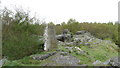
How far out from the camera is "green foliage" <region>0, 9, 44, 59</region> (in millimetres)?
6258

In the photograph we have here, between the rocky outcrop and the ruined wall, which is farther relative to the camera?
the ruined wall

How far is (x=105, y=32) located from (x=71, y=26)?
7.53 m

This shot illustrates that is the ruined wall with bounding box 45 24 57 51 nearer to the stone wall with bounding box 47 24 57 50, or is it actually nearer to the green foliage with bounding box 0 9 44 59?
the stone wall with bounding box 47 24 57 50

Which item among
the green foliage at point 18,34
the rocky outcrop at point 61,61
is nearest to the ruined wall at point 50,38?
the green foliage at point 18,34

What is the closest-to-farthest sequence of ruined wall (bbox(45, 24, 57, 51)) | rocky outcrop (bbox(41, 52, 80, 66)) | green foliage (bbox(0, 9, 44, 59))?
rocky outcrop (bbox(41, 52, 80, 66)) < green foliage (bbox(0, 9, 44, 59)) < ruined wall (bbox(45, 24, 57, 51))

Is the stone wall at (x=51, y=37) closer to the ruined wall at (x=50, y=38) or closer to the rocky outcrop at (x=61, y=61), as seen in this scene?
the ruined wall at (x=50, y=38)

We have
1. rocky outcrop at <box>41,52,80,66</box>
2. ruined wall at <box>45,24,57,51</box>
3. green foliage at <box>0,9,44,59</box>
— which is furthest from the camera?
ruined wall at <box>45,24,57,51</box>

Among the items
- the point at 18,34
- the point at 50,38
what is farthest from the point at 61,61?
the point at 18,34

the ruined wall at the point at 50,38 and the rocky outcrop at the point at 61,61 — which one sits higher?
the ruined wall at the point at 50,38

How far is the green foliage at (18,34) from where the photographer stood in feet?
20.5

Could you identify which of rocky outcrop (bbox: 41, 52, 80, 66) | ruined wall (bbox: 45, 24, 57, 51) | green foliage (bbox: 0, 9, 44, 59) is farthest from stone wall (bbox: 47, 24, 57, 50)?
rocky outcrop (bbox: 41, 52, 80, 66)

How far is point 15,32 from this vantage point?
676cm

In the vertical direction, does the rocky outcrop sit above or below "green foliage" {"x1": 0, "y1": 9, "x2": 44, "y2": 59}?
below

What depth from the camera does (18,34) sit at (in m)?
6.59
